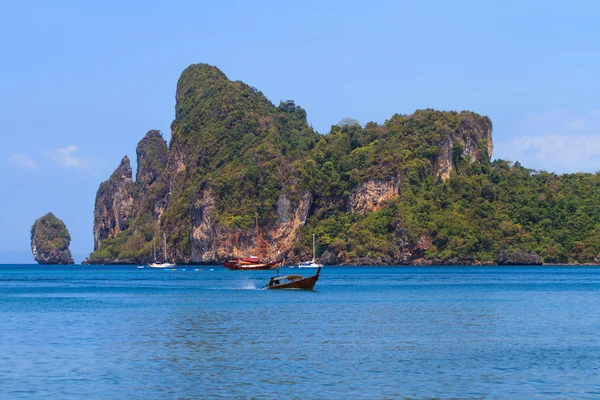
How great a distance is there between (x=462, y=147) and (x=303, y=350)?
145 meters

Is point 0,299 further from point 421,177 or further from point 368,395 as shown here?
point 421,177

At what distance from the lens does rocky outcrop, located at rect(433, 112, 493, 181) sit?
17075cm

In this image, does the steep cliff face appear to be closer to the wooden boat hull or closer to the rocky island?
the rocky island

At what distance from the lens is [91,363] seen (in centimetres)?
2806

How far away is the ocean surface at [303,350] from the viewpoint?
77.5 feet

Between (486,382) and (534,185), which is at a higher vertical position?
(534,185)

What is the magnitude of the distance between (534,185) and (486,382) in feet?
487

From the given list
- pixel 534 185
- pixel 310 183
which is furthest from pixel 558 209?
pixel 310 183

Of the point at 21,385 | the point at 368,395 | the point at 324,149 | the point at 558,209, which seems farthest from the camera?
the point at 324,149

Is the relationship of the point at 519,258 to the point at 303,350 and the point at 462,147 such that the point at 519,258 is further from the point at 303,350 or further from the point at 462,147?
the point at 303,350

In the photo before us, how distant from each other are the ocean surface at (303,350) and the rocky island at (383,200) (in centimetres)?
9947

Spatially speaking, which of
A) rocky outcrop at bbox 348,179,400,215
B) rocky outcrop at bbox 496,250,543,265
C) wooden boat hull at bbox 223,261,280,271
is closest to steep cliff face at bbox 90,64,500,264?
rocky outcrop at bbox 348,179,400,215

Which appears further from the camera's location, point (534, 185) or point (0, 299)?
point (534, 185)

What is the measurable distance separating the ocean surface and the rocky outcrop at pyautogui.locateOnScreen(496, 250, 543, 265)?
314 ft
